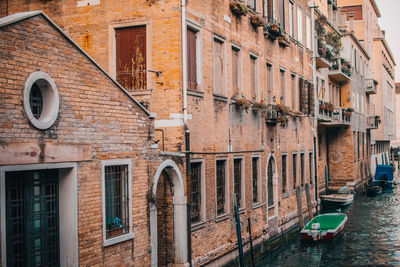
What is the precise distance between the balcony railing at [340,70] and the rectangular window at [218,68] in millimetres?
15978

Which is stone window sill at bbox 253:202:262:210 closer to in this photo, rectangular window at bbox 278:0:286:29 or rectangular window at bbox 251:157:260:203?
rectangular window at bbox 251:157:260:203

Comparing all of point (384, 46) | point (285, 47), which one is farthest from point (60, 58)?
point (384, 46)

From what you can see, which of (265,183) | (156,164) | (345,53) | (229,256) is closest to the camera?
(156,164)

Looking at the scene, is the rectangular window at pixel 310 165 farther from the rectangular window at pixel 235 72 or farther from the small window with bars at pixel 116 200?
the small window with bars at pixel 116 200

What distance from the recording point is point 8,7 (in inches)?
519

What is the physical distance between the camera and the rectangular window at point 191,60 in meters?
12.1

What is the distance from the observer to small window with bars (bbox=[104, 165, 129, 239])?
9.20 metres

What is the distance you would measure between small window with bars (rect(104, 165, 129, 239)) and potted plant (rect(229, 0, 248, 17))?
6439 millimetres

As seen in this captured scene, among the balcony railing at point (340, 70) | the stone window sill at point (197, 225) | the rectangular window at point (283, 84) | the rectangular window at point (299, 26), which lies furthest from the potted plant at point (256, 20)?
the balcony railing at point (340, 70)

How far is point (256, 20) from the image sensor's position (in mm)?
15617

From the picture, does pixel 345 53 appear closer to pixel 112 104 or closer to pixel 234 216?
pixel 234 216

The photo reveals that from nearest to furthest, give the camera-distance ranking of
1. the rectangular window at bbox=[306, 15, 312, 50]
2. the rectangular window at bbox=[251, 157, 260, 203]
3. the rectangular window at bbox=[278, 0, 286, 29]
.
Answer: the rectangular window at bbox=[251, 157, 260, 203] < the rectangular window at bbox=[278, 0, 286, 29] < the rectangular window at bbox=[306, 15, 312, 50]

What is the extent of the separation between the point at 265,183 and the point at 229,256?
368cm

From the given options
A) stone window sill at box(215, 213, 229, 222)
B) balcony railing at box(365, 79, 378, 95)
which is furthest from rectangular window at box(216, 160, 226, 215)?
balcony railing at box(365, 79, 378, 95)
